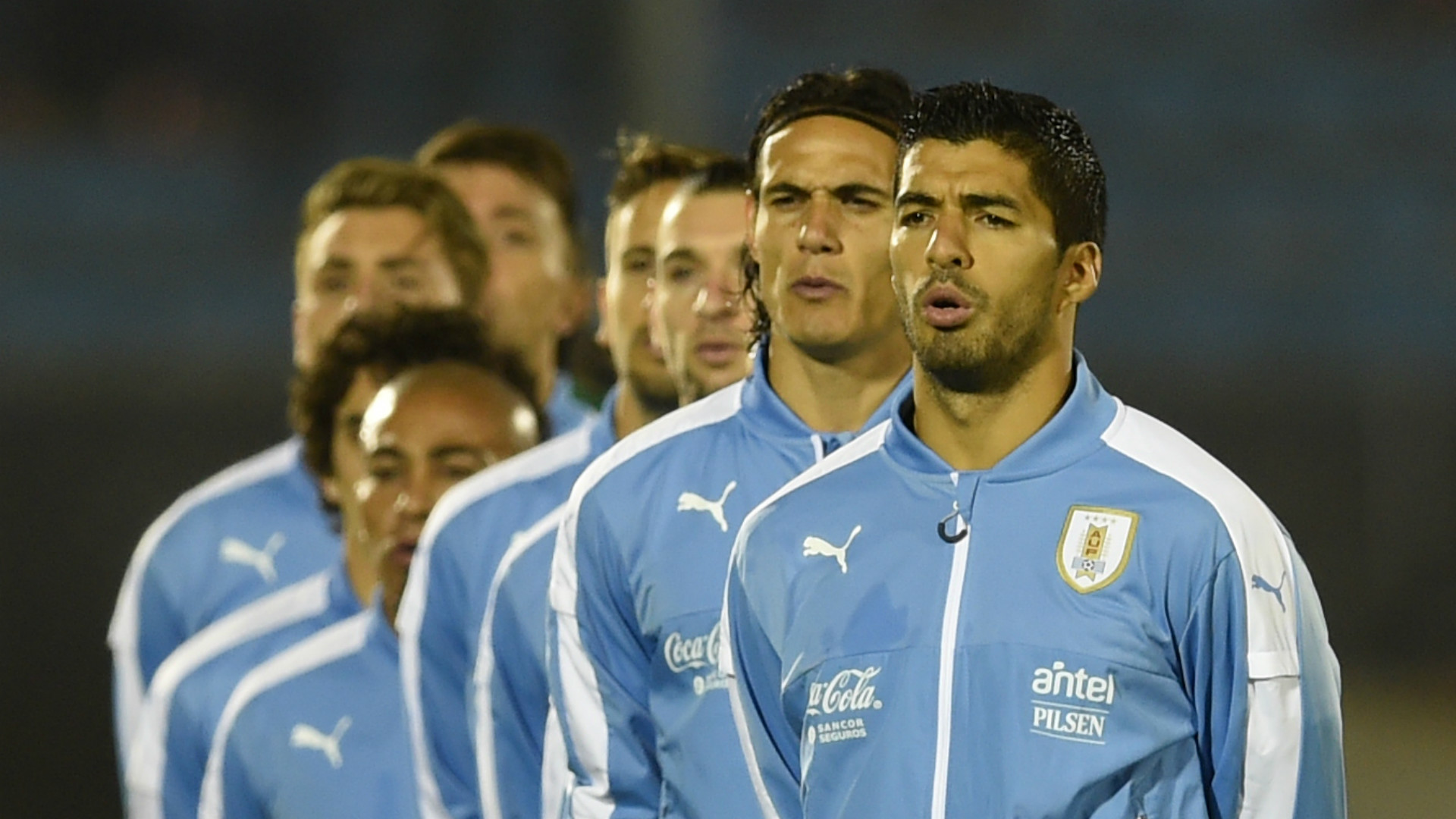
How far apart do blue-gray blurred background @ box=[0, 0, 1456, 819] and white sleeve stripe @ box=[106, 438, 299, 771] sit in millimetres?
3026

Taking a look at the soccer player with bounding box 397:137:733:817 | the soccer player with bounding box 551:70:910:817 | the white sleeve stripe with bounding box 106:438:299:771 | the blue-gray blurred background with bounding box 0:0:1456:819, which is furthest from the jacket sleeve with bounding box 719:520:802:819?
the blue-gray blurred background with bounding box 0:0:1456:819

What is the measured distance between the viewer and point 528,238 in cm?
635

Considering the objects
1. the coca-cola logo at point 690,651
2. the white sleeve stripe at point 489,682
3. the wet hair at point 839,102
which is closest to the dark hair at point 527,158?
the white sleeve stripe at point 489,682

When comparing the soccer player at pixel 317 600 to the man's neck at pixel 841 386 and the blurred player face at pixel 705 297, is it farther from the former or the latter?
the man's neck at pixel 841 386

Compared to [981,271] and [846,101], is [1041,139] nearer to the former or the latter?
[981,271]

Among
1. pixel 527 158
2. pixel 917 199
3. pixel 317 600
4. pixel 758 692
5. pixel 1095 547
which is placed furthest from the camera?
pixel 527 158

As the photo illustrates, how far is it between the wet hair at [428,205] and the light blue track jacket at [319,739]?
130 cm

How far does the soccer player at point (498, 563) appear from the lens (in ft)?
14.2

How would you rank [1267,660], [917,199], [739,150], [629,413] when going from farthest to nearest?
[739,150], [629,413], [917,199], [1267,660]

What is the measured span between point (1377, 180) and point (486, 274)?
7.45m

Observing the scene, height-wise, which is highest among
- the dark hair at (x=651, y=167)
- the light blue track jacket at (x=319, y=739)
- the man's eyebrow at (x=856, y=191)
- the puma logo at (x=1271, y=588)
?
the dark hair at (x=651, y=167)

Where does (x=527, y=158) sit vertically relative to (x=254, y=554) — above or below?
above

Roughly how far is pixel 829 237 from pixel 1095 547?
0.78 metres

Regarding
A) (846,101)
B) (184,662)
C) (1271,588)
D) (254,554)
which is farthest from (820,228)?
(254,554)
